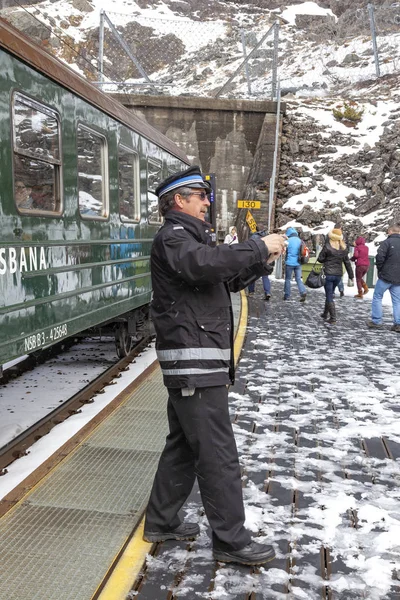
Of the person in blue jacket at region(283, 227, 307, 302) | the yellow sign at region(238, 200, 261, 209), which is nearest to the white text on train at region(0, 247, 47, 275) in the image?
the person in blue jacket at region(283, 227, 307, 302)

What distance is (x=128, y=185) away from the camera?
26.4ft

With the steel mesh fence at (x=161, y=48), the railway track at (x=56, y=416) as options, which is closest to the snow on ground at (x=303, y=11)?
the steel mesh fence at (x=161, y=48)

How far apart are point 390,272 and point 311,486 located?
300 inches

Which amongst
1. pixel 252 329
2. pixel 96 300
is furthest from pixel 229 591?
pixel 252 329

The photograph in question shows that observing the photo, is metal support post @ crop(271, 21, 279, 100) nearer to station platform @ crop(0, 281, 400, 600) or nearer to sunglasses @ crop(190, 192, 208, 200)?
station platform @ crop(0, 281, 400, 600)

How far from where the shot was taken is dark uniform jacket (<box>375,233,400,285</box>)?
36.9 ft

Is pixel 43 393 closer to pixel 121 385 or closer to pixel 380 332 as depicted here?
pixel 121 385

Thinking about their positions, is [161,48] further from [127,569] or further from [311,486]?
[127,569]

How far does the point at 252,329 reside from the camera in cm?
1100

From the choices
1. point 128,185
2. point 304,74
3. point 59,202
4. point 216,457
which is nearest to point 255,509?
point 216,457

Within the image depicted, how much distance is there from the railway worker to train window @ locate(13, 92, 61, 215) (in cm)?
190

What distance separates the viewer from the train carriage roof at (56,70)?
4715mm

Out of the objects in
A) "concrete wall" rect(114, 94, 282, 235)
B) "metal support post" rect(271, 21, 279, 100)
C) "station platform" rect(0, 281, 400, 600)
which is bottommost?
"station platform" rect(0, 281, 400, 600)

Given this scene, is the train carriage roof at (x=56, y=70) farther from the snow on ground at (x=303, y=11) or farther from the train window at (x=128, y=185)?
the snow on ground at (x=303, y=11)
